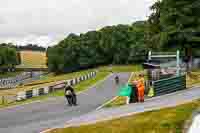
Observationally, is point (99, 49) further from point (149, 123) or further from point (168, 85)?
point (149, 123)

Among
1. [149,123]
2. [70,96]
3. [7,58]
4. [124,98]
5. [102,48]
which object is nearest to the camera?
[149,123]

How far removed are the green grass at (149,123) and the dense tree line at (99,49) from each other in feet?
369

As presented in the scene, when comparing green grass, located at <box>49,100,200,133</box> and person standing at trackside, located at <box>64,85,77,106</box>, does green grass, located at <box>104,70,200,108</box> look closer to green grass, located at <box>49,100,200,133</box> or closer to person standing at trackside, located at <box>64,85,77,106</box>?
person standing at trackside, located at <box>64,85,77,106</box>

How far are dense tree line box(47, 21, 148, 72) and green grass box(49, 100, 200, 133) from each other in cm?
11250

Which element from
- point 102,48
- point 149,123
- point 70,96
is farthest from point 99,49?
point 149,123

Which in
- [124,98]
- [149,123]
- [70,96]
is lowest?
[124,98]

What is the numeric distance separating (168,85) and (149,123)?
15046mm

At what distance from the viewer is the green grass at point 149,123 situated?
16.4m

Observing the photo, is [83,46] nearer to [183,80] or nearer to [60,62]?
[60,62]

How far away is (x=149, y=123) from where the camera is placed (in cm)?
1719

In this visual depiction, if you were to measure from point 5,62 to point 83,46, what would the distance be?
3859cm

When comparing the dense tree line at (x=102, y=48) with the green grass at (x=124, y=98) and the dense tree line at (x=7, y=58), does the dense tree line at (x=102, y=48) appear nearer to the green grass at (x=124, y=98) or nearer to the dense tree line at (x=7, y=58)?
the dense tree line at (x=7, y=58)

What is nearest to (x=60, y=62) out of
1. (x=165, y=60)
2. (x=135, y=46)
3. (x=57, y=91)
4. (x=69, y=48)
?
(x=69, y=48)

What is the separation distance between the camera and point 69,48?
146 meters
